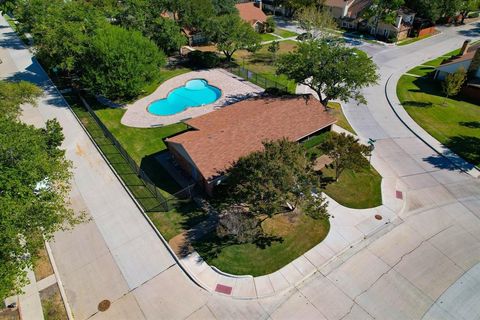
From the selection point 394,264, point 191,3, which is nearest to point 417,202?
point 394,264

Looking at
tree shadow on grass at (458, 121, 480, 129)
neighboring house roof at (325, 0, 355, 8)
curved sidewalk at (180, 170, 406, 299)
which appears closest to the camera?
curved sidewalk at (180, 170, 406, 299)

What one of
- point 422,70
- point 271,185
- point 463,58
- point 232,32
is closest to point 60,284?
point 271,185

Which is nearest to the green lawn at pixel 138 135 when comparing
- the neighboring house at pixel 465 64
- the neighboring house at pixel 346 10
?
the neighboring house at pixel 465 64

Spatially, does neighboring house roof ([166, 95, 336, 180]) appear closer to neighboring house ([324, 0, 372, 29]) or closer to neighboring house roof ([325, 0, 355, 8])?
neighboring house ([324, 0, 372, 29])

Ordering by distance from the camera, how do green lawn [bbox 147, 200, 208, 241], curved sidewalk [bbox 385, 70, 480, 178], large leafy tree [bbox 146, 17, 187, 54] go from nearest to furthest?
1. green lawn [bbox 147, 200, 208, 241]
2. curved sidewalk [bbox 385, 70, 480, 178]
3. large leafy tree [bbox 146, 17, 187, 54]

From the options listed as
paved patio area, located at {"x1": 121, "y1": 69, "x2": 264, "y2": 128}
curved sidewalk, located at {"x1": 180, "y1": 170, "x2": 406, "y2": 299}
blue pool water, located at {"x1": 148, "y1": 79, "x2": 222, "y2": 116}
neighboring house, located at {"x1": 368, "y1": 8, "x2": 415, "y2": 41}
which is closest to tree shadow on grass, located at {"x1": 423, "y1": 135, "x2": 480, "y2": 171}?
curved sidewalk, located at {"x1": 180, "y1": 170, "x2": 406, "y2": 299}

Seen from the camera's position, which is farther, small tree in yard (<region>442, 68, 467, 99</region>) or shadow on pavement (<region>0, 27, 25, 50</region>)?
shadow on pavement (<region>0, 27, 25, 50</region>)
